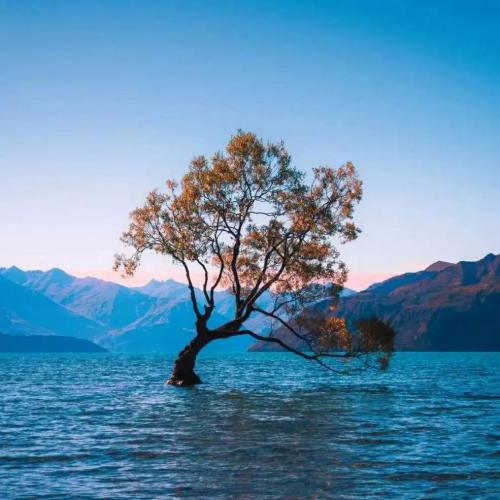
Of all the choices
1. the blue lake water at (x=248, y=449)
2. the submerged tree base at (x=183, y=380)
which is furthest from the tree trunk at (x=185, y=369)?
the blue lake water at (x=248, y=449)

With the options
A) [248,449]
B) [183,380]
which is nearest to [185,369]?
[183,380]

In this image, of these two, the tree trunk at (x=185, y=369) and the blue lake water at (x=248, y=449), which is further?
the tree trunk at (x=185, y=369)

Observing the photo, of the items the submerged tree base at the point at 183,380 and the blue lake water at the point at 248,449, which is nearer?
the blue lake water at the point at 248,449

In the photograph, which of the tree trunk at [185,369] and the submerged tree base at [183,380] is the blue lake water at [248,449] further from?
the submerged tree base at [183,380]

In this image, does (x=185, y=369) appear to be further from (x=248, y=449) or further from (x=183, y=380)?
(x=248, y=449)

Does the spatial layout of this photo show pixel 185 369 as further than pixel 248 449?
Yes

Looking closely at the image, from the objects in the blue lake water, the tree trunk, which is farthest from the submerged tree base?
the blue lake water

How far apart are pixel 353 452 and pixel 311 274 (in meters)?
32.8

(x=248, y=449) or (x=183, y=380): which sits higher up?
(x=183, y=380)

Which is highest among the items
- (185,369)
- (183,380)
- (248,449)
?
(185,369)

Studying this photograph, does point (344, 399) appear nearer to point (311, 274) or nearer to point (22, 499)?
point (311, 274)

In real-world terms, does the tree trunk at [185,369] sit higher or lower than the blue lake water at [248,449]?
higher

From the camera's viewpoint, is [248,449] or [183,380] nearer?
[248,449]

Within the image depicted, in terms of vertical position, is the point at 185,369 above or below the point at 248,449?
above
